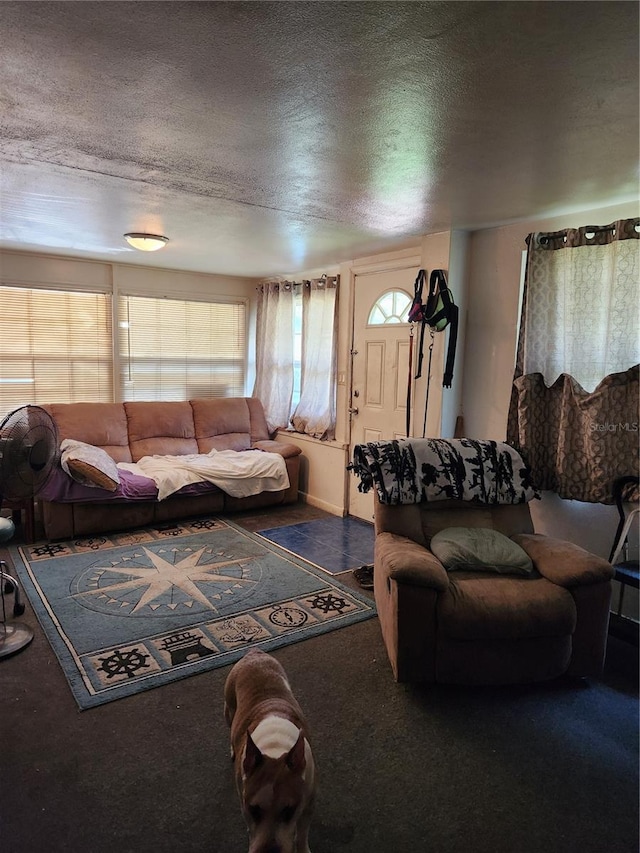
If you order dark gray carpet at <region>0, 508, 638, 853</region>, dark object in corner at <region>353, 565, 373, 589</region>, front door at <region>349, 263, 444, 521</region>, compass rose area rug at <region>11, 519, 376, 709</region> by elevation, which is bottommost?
dark gray carpet at <region>0, 508, 638, 853</region>

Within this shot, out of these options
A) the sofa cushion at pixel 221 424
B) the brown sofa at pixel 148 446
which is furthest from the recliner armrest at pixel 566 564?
the sofa cushion at pixel 221 424

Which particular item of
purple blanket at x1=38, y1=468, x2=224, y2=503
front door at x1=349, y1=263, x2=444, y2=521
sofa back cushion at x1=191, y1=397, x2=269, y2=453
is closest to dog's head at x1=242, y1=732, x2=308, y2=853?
front door at x1=349, y1=263, x2=444, y2=521

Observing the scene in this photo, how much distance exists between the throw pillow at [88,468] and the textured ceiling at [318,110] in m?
1.66

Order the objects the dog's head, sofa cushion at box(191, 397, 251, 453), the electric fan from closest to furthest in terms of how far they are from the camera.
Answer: the dog's head, the electric fan, sofa cushion at box(191, 397, 251, 453)

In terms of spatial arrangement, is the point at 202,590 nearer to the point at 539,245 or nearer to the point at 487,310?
the point at 487,310

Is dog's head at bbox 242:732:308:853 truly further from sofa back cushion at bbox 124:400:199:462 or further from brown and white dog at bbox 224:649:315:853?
sofa back cushion at bbox 124:400:199:462

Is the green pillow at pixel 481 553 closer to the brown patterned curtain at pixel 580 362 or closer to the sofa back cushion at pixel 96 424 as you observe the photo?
the brown patterned curtain at pixel 580 362

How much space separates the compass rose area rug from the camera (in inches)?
97.3

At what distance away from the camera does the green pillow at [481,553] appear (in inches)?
96.3

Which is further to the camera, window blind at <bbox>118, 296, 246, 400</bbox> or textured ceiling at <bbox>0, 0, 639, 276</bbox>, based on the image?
window blind at <bbox>118, 296, 246, 400</bbox>

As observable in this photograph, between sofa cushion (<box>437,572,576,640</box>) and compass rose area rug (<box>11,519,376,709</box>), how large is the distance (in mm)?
829

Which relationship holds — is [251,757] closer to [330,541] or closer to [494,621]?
[494,621]

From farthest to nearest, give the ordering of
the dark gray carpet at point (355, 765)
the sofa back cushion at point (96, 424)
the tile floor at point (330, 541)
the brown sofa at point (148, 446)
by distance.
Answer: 1. the sofa back cushion at point (96, 424)
2. the brown sofa at point (148, 446)
3. the tile floor at point (330, 541)
4. the dark gray carpet at point (355, 765)

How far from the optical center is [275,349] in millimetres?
5613
